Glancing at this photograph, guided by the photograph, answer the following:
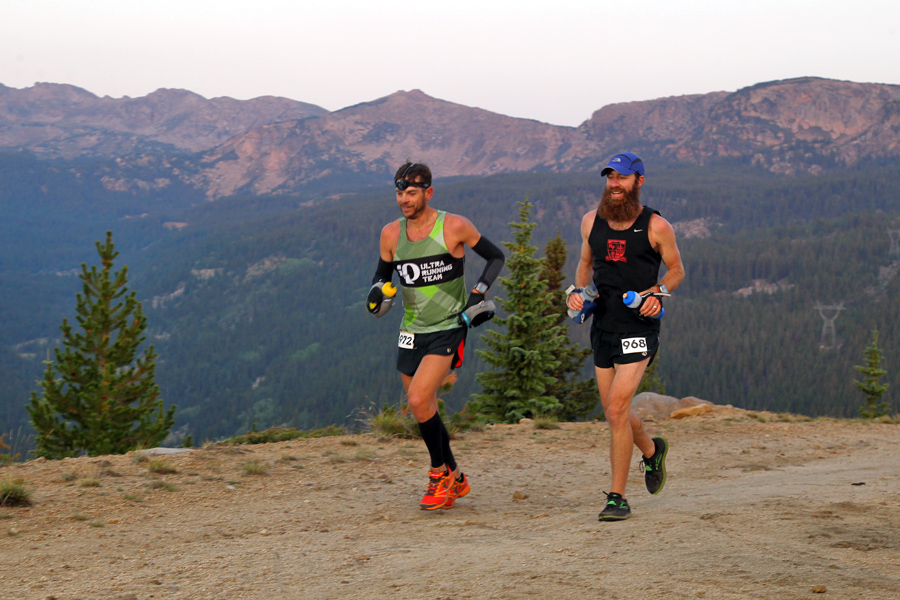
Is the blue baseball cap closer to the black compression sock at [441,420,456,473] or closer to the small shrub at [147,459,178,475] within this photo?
the black compression sock at [441,420,456,473]

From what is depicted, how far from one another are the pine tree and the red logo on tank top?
12851 mm

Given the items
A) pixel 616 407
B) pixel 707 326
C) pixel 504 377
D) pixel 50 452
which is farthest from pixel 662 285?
pixel 707 326

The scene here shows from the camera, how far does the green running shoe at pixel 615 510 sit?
502 cm

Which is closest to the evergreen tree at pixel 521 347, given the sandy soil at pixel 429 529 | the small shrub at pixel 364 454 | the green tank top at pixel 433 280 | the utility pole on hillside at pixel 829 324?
the sandy soil at pixel 429 529

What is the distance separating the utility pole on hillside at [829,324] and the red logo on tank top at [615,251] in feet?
444

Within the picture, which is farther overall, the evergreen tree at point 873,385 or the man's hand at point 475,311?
the evergreen tree at point 873,385

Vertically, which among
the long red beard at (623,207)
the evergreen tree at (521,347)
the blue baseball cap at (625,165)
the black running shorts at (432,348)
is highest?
the blue baseball cap at (625,165)

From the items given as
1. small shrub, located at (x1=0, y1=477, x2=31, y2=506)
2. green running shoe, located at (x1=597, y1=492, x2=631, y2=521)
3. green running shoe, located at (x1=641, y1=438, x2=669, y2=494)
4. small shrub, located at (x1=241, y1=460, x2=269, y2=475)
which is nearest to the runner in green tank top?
green running shoe, located at (x1=597, y1=492, x2=631, y2=521)

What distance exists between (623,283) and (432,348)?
1.53 metres

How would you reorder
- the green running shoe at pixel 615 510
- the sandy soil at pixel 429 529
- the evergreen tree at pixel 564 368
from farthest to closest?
the evergreen tree at pixel 564 368
the green running shoe at pixel 615 510
the sandy soil at pixel 429 529

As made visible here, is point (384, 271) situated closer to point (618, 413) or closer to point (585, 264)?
point (585, 264)

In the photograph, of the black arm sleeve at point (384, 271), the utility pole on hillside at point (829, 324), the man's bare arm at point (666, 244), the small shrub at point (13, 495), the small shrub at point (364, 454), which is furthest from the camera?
the utility pole on hillside at point (829, 324)

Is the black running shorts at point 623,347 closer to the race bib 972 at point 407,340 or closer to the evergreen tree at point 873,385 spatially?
the race bib 972 at point 407,340

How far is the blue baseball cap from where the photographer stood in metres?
5.32
